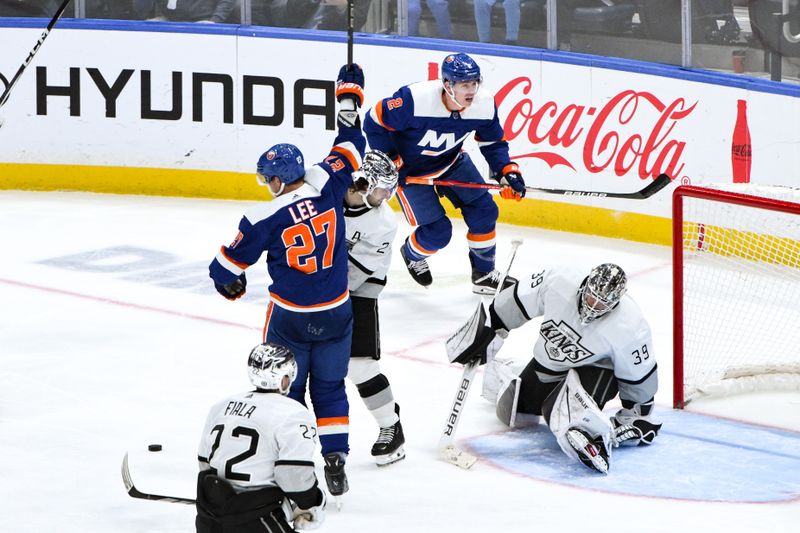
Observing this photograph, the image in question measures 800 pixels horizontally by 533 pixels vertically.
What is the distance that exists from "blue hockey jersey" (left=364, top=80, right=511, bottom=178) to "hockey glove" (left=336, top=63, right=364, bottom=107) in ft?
2.28

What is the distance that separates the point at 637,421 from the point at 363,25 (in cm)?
431

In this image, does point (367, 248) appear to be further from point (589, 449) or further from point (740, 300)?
point (740, 300)

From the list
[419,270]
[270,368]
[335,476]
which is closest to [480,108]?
[419,270]

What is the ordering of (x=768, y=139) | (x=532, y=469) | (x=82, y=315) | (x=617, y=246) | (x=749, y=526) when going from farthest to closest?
(x=617, y=246) < (x=768, y=139) < (x=82, y=315) < (x=532, y=469) < (x=749, y=526)

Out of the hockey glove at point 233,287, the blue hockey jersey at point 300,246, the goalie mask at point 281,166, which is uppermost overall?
the goalie mask at point 281,166

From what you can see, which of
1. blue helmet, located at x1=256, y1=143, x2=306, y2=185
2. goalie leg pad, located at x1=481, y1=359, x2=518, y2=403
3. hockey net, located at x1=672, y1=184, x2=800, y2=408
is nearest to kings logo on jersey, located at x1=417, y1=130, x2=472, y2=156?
hockey net, located at x1=672, y1=184, x2=800, y2=408

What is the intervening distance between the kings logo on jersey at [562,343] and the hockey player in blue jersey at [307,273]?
2.59 feet

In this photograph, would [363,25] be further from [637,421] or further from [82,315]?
[637,421]

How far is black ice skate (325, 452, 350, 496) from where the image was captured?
14.0ft

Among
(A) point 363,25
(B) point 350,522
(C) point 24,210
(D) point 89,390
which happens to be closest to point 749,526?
(B) point 350,522

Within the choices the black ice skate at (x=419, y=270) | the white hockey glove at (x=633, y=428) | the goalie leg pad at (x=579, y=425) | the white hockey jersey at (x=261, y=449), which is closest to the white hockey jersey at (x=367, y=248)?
the goalie leg pad at (x=579, y=425)

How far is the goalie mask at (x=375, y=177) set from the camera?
462 centimetres

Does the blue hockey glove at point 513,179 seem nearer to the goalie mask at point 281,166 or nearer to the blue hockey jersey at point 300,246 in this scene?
the blue hockey jersey at point 300,246

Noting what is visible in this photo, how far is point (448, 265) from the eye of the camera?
24.4 feet
